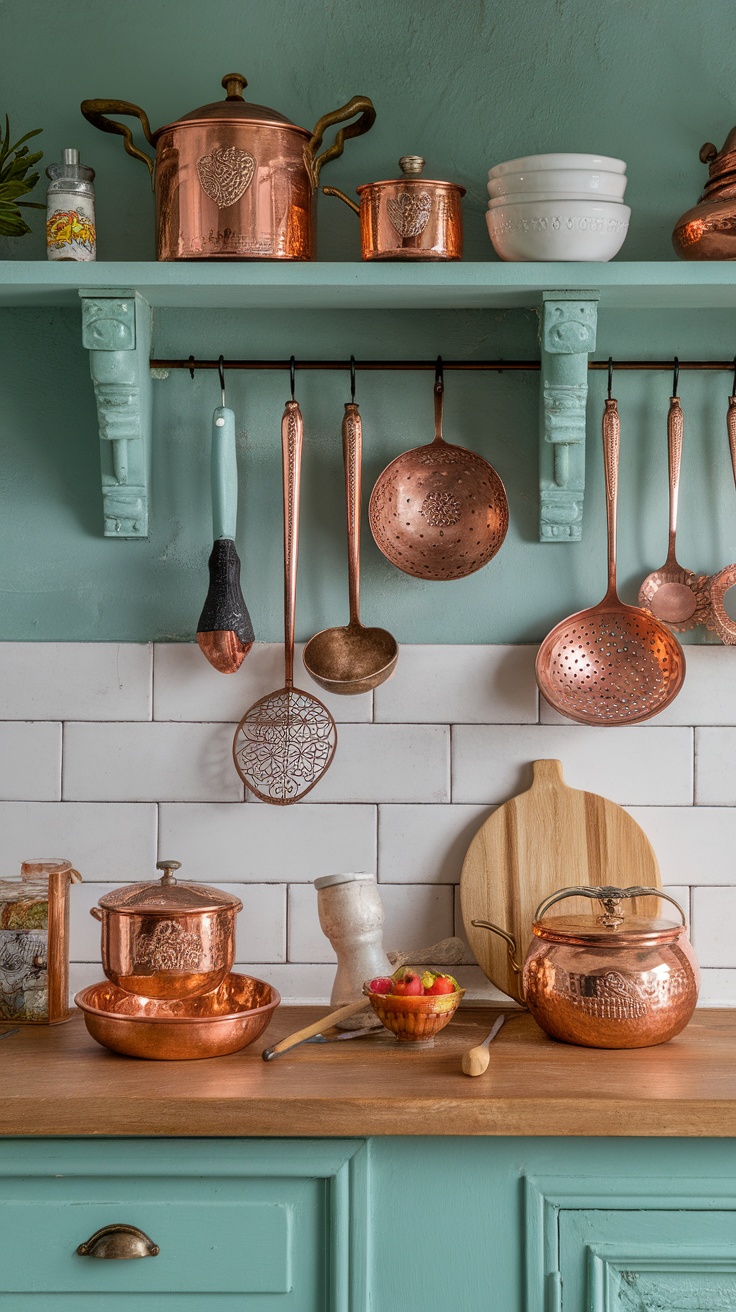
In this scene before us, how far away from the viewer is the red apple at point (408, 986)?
1.50 meters

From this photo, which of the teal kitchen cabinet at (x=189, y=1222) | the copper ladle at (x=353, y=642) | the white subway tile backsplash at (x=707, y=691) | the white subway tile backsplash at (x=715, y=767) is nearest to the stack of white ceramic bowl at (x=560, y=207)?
the copper ladle at (x=353, y=642)

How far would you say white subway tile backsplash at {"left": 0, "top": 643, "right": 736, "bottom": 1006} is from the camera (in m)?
1.81

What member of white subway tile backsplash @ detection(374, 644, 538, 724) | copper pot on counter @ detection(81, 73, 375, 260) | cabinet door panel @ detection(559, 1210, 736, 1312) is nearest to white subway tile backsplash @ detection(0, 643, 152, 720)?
white subway tile backsplash @ detection(374, 644, 538, 724)

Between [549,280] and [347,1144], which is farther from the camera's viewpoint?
[549,280]

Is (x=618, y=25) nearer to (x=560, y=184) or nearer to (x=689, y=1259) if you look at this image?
(x=560, y=184)

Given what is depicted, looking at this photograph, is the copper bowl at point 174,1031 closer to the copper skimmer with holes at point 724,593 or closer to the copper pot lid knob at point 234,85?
the copper skimmer with holes at point 724,593

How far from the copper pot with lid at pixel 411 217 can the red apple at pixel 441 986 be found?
3.13 ft

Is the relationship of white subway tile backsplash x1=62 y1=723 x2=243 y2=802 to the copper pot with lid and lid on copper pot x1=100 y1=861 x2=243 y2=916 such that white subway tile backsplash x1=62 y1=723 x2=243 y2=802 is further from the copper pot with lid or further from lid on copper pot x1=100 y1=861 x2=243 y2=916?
the copper pot with lid

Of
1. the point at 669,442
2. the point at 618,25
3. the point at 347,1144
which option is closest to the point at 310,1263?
the point at 347,1144

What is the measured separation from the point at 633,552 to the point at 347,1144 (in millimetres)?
959

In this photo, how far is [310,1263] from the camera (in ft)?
4.34

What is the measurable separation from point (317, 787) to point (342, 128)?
3.21 feet

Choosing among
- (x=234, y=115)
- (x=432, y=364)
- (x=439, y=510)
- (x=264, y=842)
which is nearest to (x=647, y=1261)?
(x=264, y=842)

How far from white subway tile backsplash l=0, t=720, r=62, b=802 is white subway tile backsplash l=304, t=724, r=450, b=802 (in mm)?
397
